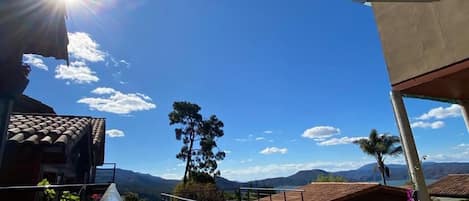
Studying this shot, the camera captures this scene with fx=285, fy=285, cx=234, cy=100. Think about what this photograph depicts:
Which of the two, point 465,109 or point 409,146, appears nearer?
point 409,146

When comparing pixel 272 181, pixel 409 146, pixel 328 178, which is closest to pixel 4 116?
pixel 409 146

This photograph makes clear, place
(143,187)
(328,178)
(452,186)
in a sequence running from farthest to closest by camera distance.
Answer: (143,187) < (328,178) < (452,186)

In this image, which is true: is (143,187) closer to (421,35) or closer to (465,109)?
(465,109)

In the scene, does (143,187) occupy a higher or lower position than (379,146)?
lower

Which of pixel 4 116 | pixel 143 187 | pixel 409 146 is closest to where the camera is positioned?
pixel 4 116

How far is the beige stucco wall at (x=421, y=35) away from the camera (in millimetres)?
2820

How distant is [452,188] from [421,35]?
17113 millimetres

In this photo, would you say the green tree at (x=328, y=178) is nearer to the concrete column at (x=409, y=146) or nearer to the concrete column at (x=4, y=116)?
the concrete column at (x=409, y=146)

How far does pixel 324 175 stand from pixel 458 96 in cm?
1639

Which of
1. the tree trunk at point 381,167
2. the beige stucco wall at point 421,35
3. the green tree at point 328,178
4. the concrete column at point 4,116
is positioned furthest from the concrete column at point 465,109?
the tree trunk at point 381,167

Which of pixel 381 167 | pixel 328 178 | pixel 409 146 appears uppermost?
pixel 381 167

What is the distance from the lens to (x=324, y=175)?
1902 cm

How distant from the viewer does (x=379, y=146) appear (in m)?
26.3

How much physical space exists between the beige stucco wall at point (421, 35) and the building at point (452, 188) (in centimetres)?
1430
